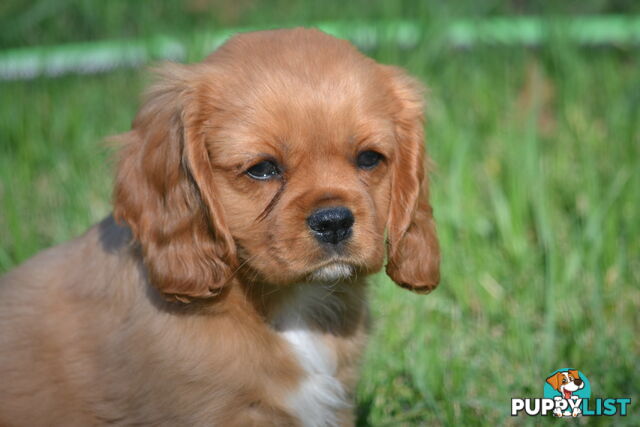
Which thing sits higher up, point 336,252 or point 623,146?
point 336,252

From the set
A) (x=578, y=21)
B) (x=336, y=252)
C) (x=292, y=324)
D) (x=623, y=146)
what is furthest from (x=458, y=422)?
(x=578, y=21)

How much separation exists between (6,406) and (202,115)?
47.8 inches

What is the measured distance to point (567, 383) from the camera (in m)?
3.63

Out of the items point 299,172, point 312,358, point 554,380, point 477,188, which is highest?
point 299,172

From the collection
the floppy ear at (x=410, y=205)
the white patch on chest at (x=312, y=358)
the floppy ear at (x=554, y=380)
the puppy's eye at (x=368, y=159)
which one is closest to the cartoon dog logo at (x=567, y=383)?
the floppy ear at (x=554, y=380)

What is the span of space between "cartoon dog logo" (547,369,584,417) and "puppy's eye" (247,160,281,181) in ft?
5.05

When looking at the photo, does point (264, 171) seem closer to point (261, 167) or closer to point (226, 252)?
point (261, 167)

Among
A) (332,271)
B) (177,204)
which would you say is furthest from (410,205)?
(177,204)

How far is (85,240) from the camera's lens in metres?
3.26

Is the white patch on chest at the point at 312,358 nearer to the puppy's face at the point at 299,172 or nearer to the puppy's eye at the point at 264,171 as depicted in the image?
the puppy's face at the point at 299,172

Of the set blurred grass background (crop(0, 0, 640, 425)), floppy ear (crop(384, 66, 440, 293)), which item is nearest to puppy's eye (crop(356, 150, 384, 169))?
floppy ear (crop(384, 66, 440, 293))

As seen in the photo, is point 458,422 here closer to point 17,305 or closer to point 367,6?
point 17,305

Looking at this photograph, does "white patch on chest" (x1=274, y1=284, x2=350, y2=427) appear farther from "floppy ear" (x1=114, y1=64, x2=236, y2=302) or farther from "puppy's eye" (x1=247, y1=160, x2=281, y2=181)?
"puppy's eye" (x1=247, y1=160, x2=281, y2=181)

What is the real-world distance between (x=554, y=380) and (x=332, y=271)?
4.57 ft
